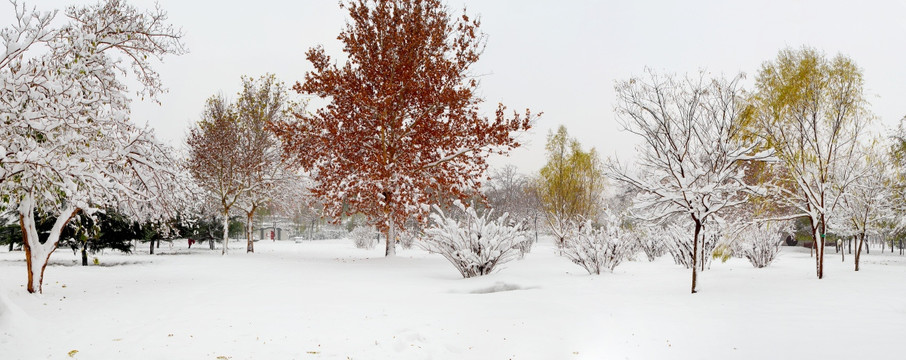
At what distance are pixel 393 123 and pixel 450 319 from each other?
34.1 feet

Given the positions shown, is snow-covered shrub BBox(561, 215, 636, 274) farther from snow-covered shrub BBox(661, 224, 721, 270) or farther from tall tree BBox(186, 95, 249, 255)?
tall tree BBox(186, 95, 249, 255)

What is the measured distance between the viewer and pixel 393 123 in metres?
16.1

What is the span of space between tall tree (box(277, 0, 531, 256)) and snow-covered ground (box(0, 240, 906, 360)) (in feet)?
17.1

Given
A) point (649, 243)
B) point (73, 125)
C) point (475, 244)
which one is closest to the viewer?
point (73, 125)

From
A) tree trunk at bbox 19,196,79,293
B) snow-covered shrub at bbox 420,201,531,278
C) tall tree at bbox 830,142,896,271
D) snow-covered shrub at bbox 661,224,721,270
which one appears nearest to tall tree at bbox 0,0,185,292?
tree trunk at bbox 19,196,79,293

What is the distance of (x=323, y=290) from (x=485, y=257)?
12.4 feet

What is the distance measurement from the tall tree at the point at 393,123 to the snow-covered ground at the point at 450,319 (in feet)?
17.1

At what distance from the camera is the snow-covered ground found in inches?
209

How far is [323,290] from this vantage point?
887cm

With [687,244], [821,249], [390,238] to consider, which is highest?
[821,249]

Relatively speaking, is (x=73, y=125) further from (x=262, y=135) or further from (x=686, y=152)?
(x=262, y=135)

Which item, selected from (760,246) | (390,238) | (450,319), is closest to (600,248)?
(760,246)

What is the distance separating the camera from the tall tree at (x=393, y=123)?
49.5 feet

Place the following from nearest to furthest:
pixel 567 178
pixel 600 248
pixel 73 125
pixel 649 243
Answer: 1. pixel 73 125
2. pixel 600 248
3. pixel 649 243
4. pixel 567 178
